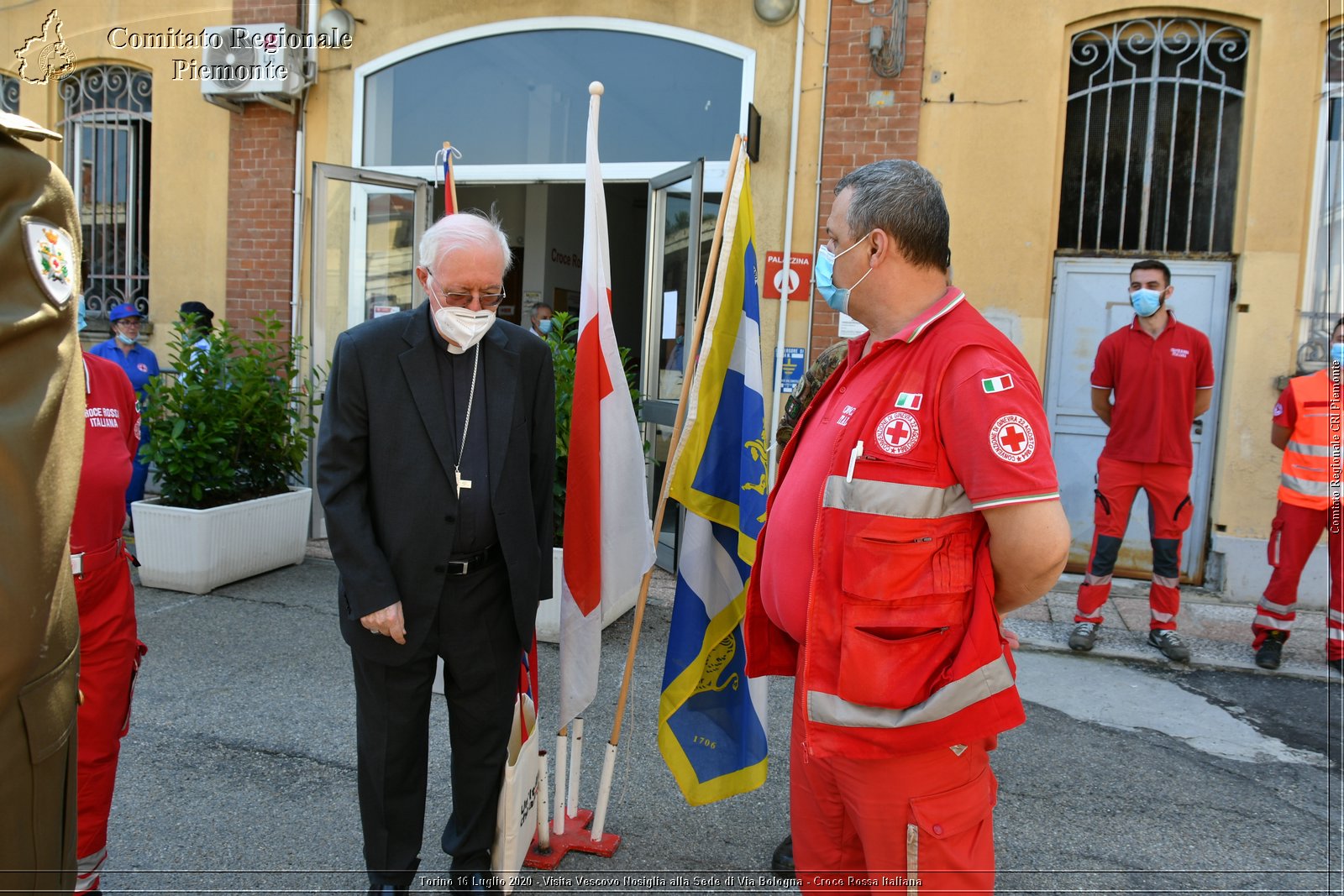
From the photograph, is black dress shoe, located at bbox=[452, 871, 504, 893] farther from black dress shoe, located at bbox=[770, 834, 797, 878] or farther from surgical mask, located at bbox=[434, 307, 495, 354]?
surgical mask, located at bbox=[434, 307, 495, 354]

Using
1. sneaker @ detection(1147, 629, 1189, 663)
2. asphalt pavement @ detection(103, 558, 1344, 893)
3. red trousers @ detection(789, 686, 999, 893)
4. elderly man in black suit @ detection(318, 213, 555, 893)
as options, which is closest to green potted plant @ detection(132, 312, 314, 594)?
asphalt pavement @ detection(103, 558, 1344, 893)

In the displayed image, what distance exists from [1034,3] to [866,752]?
6521mm

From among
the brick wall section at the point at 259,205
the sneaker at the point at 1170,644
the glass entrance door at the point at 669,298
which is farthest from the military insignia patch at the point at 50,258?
the brick wall section at the point at 259,205

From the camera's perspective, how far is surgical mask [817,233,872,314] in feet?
7.11

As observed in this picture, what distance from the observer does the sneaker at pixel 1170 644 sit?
18.0ft

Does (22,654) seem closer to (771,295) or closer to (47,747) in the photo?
(47,747)

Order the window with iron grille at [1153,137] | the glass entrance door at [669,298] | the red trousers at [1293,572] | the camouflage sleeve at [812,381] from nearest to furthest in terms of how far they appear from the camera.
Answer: the camouflage sleeve at [812,381]
the red trousers at [1293,572]
the glass entrance door at [669,298]
the window with iron grille at [1153,137]

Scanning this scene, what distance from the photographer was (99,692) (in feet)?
9.16

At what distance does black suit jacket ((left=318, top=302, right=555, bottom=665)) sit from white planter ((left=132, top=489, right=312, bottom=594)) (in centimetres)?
389

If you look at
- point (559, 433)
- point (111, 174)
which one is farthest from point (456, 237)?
point (111, 174)

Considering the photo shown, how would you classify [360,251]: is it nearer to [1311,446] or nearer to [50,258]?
[50,258]

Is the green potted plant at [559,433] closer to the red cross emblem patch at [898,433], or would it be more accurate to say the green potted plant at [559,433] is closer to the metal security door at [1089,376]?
the metal security door at [1089,376]

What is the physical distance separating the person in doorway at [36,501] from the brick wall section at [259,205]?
723cm

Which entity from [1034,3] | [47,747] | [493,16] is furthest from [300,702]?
[1034,3]
